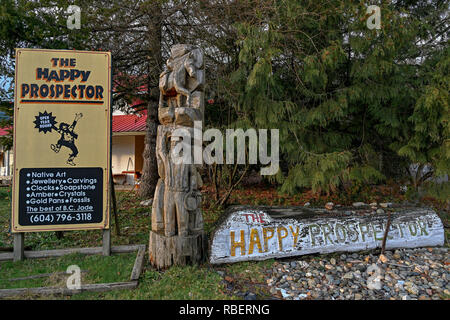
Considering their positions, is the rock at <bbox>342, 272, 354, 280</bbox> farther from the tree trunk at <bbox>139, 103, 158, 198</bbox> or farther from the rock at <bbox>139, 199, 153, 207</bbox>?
the tree trunk at <bbox>139, 103, 158, 198</bbox>

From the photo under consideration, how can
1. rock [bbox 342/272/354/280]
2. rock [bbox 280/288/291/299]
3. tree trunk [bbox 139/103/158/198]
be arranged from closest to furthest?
rock [bbox 280/288/291/299] < rock [bbox 342/272/354/280] < tree trunk [bbox 139/103/158/198]

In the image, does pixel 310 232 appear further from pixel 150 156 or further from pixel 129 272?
pixel 150 156

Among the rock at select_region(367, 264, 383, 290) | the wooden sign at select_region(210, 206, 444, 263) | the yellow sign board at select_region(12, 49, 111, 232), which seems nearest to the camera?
the rock at select_region(367, 264, 383, 290)

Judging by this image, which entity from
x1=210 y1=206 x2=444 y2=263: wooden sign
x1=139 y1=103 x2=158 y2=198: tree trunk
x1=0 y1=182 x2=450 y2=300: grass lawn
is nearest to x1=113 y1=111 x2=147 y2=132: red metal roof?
x1=139 y1=103 x2=158 y2=198: tree trunk

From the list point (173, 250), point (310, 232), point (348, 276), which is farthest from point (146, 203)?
point (348, 276)

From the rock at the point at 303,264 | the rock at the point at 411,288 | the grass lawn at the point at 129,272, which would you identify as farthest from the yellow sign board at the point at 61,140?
the rock at the point at 411,288

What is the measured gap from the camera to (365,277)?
11.9 feet

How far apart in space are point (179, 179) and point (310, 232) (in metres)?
2.16

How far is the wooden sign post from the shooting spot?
13.7 feet

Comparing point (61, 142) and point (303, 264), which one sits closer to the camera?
point (303, 264)

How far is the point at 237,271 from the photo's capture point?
12.6 ft

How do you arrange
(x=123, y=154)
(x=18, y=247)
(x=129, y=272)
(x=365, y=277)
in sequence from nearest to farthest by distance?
(x=365, y=277) → (x=129, y=272) → (x=18, y=247) → (x=123, y=154)

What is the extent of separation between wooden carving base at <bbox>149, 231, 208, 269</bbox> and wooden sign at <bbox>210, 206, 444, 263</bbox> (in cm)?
27

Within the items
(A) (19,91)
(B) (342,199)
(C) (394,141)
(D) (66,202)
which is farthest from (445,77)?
(A) (19,91)
